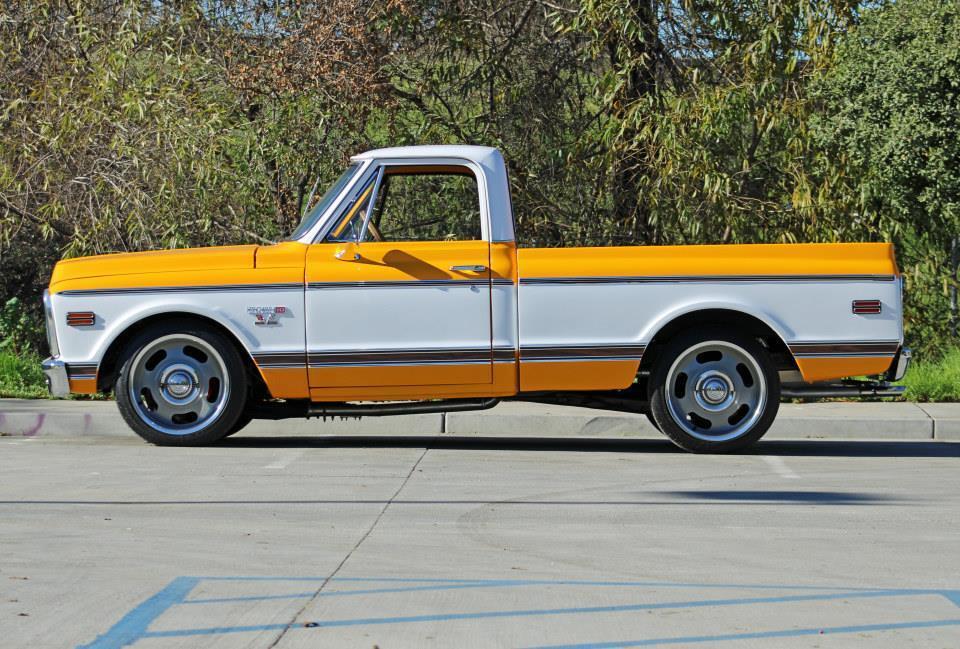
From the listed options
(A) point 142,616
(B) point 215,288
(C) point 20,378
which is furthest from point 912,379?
(A) point 142,616

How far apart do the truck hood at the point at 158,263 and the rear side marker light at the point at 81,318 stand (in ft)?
0.85

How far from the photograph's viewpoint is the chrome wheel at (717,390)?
33.1ft

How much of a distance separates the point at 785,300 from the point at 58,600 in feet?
19.3

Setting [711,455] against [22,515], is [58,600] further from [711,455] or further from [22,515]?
[711,455]

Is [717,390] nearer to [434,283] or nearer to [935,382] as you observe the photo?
[434,283]

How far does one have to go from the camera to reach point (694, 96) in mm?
14656

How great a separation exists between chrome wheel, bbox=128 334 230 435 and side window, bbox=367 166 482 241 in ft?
4.76

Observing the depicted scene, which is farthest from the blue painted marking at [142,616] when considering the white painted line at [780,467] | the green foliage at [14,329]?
the green foliage at [14,329]

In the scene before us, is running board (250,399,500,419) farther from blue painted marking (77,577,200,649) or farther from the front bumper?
blue painted marking (77,577,200,649)

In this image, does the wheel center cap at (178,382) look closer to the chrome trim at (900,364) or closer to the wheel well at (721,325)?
the wheel well at (721,325)

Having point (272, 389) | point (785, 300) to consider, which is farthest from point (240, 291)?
point (785, 300)

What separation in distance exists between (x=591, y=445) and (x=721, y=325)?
1596 millimetres

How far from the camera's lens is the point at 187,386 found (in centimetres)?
1021

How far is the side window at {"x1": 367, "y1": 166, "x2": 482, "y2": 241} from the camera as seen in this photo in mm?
10391
